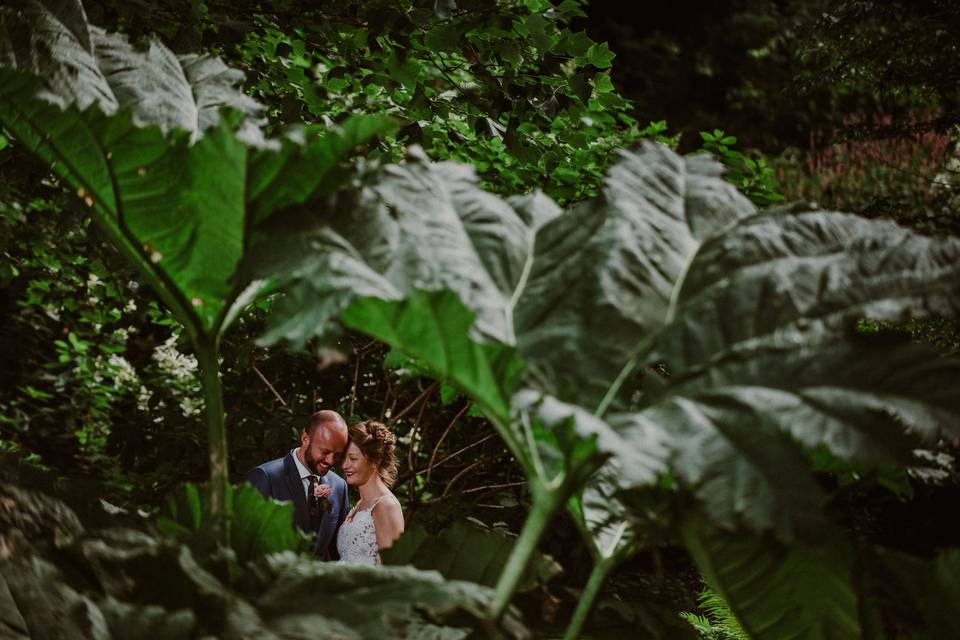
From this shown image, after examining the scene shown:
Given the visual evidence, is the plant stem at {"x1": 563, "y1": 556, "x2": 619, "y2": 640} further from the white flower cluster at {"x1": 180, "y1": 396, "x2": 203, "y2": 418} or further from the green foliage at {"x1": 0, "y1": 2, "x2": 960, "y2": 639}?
the white flower cluster at {"x1": 180, "y1": 396, "x2": 203, "y2": 418}

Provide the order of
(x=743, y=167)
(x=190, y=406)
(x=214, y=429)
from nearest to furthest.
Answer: (x=214, y=429), (x=743, y=167), (x=190, y=406)

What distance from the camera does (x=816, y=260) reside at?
0.63m

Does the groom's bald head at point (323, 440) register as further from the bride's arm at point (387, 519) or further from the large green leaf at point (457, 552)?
the large green leaf at point (457, 552)

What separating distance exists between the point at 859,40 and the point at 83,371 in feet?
17.8

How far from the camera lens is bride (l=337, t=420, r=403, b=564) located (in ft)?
14.3

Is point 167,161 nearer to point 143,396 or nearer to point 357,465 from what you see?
point 357,465

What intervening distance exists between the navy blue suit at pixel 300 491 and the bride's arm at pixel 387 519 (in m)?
0.30

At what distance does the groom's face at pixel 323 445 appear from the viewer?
14.2 ft

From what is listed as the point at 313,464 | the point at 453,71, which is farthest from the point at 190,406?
the point at 453,71

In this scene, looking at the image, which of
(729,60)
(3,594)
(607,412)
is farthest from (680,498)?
(729,60)

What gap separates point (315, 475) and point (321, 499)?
0.31 m

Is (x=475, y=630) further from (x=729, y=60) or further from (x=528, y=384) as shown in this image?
(x=729, y=60)

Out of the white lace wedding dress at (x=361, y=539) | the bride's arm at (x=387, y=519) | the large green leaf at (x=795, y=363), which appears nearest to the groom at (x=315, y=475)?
the white lace wedding dress at (x=361, y=539)

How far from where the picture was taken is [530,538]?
652mm
